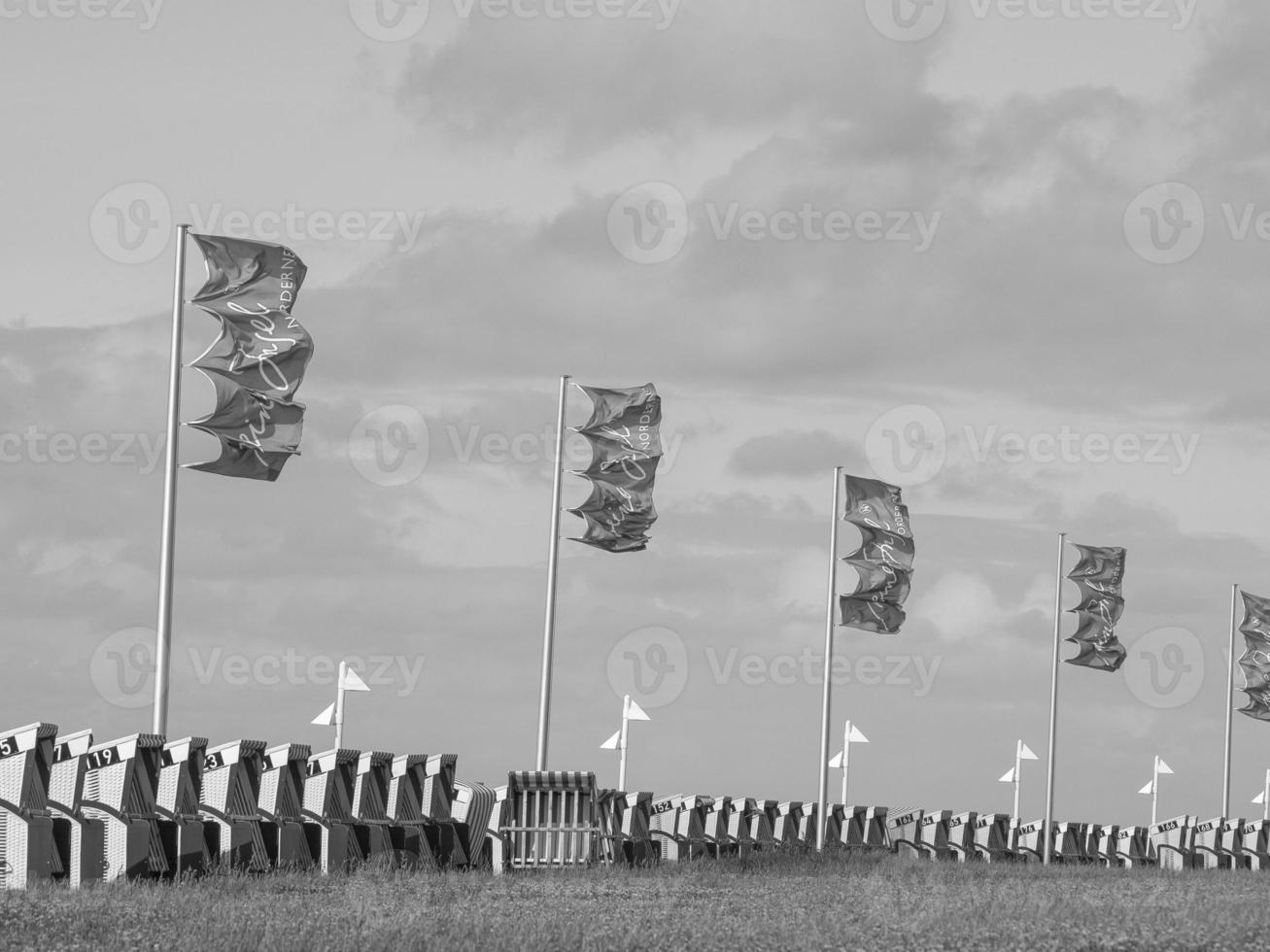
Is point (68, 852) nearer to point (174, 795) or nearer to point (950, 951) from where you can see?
point (174, 795)

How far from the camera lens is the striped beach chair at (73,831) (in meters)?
18.5

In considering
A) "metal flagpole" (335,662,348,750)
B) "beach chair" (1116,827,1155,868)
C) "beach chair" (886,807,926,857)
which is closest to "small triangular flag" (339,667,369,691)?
"metal flagpole" (335,662,348,750)

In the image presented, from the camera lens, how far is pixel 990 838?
51094 millimetres

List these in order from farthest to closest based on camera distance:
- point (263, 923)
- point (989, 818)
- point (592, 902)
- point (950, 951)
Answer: point (989, 818), point (592, 902), point (950, 951), point (263, 923)

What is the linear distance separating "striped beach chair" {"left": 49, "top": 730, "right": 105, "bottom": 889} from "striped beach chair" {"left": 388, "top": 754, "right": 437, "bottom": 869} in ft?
19.7

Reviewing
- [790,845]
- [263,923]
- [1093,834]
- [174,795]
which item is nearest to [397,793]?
[174,795]

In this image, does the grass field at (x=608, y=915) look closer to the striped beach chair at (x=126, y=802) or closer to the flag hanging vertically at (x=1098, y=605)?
the striped beach chair at (x=126, y=802)

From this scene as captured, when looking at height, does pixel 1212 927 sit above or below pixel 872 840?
above

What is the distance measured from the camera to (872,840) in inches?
1826

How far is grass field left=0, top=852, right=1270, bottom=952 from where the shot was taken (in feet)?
49.4

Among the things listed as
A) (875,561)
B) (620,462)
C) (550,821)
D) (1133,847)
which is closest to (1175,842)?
(1133,847)

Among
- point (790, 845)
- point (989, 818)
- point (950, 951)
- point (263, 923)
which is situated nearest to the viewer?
point (263, 923)

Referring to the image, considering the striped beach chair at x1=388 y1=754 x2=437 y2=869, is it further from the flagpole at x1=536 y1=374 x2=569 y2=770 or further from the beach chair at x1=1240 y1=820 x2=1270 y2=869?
the beach chair at x1=1240 y1=820 x2=1270 y2=869

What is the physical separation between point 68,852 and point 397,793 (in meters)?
7.18
